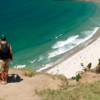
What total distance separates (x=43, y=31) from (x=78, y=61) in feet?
44.0

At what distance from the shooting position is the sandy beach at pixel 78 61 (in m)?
17.6

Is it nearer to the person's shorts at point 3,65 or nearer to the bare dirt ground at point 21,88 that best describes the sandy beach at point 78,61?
the bare dirt ground at point 21,88

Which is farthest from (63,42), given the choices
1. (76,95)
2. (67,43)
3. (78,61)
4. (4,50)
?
(76,95)

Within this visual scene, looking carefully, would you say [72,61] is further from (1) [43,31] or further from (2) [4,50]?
(2) [4,50]

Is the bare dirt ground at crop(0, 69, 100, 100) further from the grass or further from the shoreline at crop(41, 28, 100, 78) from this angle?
the shoreline at crop(41, 28, 100, 78)

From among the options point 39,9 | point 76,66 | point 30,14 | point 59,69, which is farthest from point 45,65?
point 39,9

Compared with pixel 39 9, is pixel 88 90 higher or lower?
lower

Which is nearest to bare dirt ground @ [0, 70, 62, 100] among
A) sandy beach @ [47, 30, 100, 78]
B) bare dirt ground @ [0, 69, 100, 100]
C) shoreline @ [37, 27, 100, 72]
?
bare dirt ground @ [0, 69, 100, 100]

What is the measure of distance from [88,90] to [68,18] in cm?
3431

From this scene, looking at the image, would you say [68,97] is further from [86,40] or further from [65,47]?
[86,40]

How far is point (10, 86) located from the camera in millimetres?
6156

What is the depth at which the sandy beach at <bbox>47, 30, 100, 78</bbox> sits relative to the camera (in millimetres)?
17609

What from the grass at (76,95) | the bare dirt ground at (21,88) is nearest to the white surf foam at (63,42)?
the bare dirt ground at (21,88)

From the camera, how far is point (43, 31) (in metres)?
30.5
